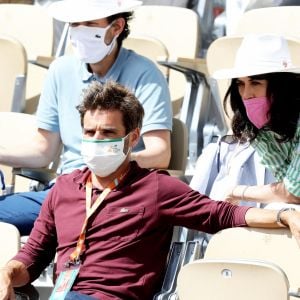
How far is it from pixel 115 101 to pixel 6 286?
79 cm

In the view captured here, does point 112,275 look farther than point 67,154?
No

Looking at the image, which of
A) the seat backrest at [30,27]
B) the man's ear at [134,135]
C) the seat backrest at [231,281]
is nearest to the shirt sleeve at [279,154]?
the man's ear at [134,135]

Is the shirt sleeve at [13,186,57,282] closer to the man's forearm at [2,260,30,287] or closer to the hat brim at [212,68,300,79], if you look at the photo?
the man's forearm at [2,260,30,287]

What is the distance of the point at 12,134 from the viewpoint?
5438 mm

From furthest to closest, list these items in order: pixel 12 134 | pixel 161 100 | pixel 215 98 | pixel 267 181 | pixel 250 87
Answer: pixel 215 98 → pixel 12 134 → pixel 161 100 → pixel 267 181 → pixel 250 87

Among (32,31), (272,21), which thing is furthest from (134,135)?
(32,31)

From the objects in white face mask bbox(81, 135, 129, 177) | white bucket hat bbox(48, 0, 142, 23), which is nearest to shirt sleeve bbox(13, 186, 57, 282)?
white face mask bbox(81, 135, 129, 177)

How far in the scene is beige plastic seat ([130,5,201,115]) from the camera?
631 cm

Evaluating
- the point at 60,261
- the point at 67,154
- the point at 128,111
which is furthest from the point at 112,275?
the point at 67,154

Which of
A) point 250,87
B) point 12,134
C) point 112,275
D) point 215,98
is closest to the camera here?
point 112,275

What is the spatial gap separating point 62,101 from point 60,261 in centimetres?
128

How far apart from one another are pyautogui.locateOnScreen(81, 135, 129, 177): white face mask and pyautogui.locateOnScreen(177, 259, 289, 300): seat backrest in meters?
0.60

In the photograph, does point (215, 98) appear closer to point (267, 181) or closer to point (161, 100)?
point (161, 100)

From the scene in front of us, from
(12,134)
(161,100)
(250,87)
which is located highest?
(250,87)
